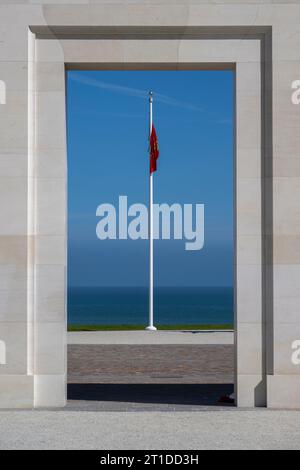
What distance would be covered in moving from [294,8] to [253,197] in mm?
3661

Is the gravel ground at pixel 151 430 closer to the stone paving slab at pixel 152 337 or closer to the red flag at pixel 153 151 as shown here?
the stone paving slab at pixel 152 337

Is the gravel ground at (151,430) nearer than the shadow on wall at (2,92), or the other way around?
the gravel ground at (151,430)

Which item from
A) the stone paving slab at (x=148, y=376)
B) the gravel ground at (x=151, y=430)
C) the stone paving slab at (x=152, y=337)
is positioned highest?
the gravel ground at (x=151, y=430)

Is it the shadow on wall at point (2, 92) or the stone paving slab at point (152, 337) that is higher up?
the shadow on wall at point (2, 92)

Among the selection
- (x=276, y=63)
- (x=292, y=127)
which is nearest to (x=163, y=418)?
(x=292, y=127)

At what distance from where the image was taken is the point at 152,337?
104ft

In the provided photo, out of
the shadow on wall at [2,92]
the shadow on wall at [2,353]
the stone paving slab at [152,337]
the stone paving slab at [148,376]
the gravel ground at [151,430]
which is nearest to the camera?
the gravel ground at [151,430]

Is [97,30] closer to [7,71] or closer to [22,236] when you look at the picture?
[7,71]

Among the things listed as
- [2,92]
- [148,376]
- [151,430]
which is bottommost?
[148,376]

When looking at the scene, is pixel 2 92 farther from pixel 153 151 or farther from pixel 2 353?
pixel 153 151

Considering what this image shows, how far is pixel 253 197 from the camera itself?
52.3 feet

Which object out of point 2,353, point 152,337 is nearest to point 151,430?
point 2,353

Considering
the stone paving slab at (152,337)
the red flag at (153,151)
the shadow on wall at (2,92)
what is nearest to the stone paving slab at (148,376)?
the stone paving slab at (152,337)

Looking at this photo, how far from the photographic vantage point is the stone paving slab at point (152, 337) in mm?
29562
